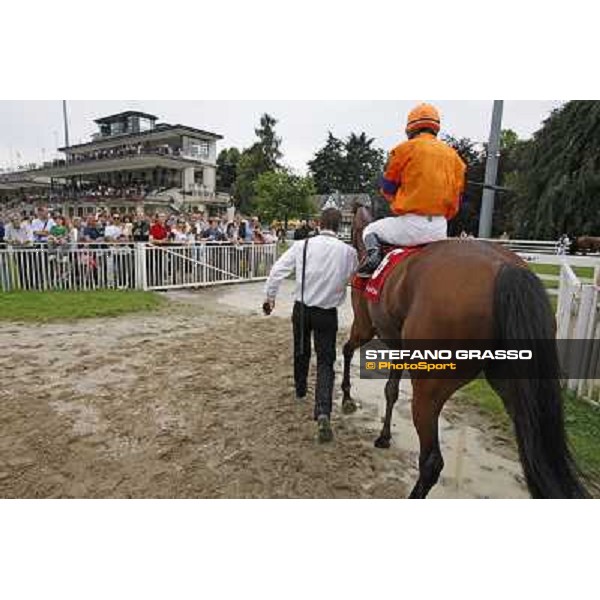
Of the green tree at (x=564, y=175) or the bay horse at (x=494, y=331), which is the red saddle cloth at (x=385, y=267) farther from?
the green tree at (x=564, y=175)

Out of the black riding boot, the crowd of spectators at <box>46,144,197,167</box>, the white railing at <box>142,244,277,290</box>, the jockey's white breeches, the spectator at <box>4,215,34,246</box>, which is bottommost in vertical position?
the white railing at <box>142,244,277,290</box>

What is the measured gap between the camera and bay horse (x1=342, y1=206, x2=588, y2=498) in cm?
199

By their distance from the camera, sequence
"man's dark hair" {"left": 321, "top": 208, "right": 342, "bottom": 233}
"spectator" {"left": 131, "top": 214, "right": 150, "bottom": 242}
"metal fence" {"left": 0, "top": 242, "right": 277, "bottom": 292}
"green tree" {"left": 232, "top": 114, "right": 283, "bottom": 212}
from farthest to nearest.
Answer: "green tree" {"left": 232, "top": 114, "right": 283, "bottom": 212} → "spectator" {"left": 131, "top": 214, "right": 150, "bottom": 242} → "metal fence" {"left": 0, "top": 242, "right": 277, "bottom": 292} → "man's dark hair" {"left": 321, "top": 208, "right": 342, "bottom": 233}

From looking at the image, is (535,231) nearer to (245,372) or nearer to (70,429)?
(245,372)

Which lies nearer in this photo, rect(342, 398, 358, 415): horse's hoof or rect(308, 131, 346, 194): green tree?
rect(342, 398, 358, 415): horse's hoof

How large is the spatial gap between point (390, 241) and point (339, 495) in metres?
1.69

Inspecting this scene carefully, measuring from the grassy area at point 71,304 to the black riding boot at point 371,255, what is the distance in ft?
17.9

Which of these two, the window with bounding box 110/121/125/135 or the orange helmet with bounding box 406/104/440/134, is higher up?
the window with bounding box 110/121/125/135

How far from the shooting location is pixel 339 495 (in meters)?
2.54

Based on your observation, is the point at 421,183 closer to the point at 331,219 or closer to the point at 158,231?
the point at 331,219

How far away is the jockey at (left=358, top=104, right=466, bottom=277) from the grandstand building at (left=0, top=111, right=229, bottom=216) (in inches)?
1403

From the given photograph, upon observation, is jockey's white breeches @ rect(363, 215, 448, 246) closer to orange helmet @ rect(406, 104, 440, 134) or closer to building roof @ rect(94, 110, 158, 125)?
orange helmet @ rect(406, 104, 440, 134)

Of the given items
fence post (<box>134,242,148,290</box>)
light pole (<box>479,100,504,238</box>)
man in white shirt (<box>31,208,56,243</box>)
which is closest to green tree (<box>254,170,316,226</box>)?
man in white shirt (<box>31,208,56,243</box>)

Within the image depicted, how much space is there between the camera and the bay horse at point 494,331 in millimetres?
1993
